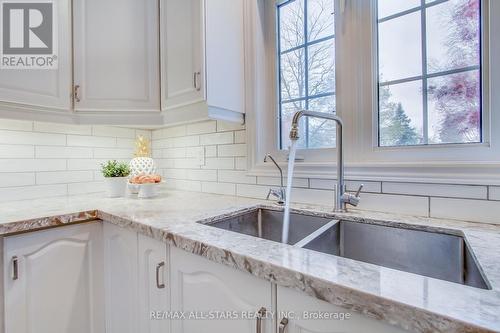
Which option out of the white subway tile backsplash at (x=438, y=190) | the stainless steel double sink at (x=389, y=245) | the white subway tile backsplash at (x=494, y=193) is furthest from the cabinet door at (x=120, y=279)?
the white subway tile backsplash at (x=494, y=193)

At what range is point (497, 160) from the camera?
84 cm

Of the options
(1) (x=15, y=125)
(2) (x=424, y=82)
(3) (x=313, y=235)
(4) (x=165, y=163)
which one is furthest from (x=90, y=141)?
(2) (x=424, y=82)

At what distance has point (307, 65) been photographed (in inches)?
51.8

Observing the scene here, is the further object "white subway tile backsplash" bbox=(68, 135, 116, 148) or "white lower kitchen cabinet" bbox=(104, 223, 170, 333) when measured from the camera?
"white subway tile backsplash" bbox=(68, 135, 116, 148)

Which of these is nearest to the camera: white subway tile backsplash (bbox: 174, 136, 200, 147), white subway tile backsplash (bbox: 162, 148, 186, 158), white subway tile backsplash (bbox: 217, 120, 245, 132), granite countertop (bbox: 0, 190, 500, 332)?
granite countertop (bbox: 0, 190, 500, 332)

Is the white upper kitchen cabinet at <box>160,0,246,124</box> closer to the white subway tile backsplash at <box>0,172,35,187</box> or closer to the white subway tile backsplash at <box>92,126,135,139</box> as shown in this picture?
the white subway tile backsplash at <box>92,126,135,139</box>

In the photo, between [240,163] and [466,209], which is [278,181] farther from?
[466,209]

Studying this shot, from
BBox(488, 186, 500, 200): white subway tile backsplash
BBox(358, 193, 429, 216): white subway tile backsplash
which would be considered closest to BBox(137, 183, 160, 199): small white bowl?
BBox(358, 193, 429, 216): white subway tile backsplash

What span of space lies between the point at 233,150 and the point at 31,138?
45.8 inches

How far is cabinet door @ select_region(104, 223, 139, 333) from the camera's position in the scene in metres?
0.99

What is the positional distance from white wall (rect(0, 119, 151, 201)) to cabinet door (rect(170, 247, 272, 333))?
4.01 feet

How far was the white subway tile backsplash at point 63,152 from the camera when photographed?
1.53m

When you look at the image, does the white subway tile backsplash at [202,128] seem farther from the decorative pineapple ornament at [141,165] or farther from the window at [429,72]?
the window at [429,72]

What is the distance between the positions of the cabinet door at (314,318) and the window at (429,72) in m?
0.79
